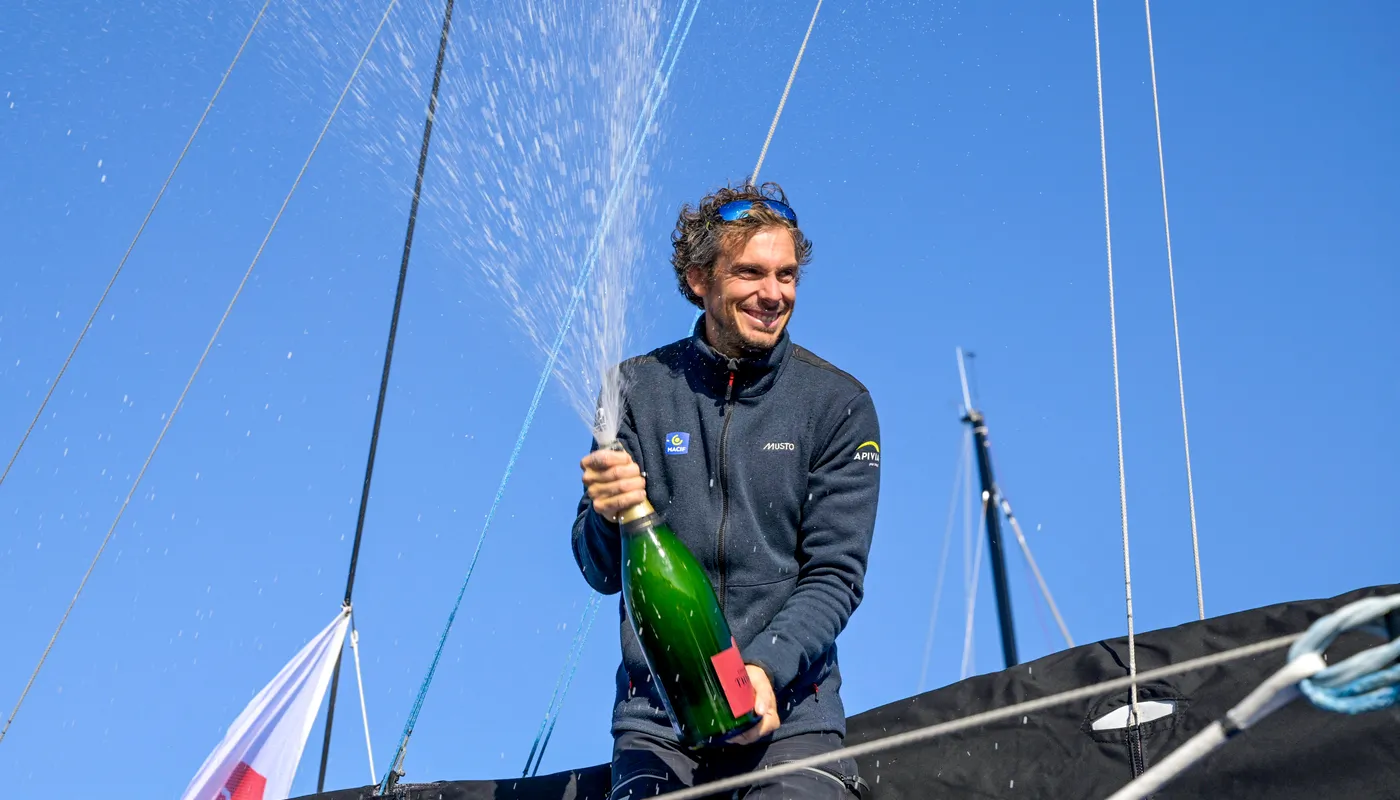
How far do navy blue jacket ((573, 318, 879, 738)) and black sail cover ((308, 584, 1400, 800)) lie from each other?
2.18ft

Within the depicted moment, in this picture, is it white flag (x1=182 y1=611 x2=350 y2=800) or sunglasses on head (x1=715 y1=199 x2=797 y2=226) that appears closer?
sunglasses on head (x1=715 y1=199 x2=797 y2=226)

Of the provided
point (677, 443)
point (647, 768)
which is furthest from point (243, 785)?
point (677, 443)

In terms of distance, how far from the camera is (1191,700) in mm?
3777

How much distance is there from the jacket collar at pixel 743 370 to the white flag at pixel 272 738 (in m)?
3.22

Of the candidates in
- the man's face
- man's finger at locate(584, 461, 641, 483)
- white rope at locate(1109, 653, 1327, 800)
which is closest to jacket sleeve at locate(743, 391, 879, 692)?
the man's face

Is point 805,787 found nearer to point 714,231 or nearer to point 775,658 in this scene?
point 775,658

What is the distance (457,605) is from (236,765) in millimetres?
1333

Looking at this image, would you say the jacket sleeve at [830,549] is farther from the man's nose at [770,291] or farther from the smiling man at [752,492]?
the man's nose at [770,291]

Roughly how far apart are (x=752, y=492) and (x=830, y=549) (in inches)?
11.3

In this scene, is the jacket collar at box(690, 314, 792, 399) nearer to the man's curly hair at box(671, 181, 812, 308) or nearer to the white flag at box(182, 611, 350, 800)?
the man's curly hair at box(671, 181, 812, 308)

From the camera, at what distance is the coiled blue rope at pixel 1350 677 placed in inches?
67.1

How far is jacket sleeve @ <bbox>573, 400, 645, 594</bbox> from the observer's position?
11.4ft

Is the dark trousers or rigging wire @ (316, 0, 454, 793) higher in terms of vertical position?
rigging wire @ (316, 0, 454, 793)

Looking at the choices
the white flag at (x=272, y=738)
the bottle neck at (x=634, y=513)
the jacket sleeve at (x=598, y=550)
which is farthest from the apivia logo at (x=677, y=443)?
the white flag at (x=272, y=738)
